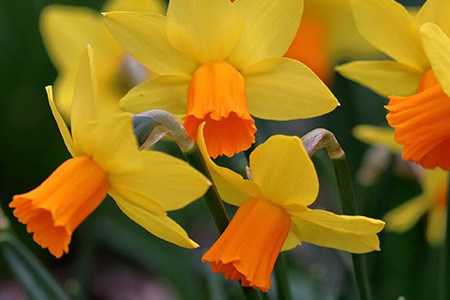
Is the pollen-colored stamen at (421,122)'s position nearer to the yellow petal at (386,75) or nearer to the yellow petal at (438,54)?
the yellow petal at (438,54)

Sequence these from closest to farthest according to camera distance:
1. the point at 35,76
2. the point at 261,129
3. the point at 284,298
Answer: the point at 284,298
the point at 261,129
the point at 35,76

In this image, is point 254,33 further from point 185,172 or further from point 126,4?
point 126,4

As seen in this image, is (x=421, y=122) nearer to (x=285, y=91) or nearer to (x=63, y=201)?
(x=285, y=91)

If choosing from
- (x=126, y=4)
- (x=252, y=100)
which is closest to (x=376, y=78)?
(x=252, y=100)

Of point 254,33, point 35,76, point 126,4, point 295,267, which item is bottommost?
point 295,267

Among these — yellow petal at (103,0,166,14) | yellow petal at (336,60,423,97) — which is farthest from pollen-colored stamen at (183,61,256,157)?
yellow petal at (103,0,166,14)

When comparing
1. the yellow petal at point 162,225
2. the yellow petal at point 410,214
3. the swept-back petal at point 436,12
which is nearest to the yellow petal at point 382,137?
the yellow petal at point 410,214

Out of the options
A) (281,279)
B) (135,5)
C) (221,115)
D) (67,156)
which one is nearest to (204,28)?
(221,115)

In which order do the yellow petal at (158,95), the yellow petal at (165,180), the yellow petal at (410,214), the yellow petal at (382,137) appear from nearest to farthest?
the yellow petal at (165,180), the yellow petal at (158,95), the yellow petal at (382,137), the yellow petal at (410,214)
